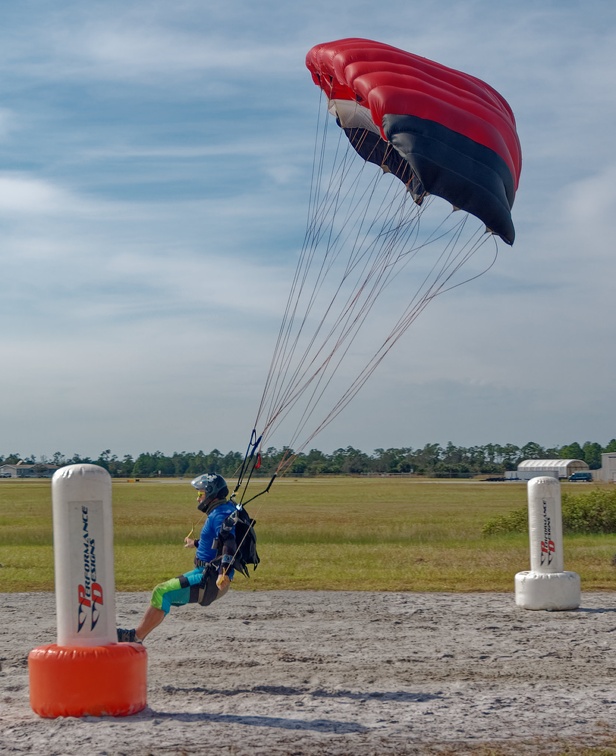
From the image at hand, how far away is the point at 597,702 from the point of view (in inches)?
306

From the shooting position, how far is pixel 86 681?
22.8ft

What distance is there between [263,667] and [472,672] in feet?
6.47

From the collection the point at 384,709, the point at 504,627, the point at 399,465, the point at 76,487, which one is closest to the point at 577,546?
the point at 504,627

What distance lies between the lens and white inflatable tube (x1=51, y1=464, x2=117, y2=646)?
7070 mm

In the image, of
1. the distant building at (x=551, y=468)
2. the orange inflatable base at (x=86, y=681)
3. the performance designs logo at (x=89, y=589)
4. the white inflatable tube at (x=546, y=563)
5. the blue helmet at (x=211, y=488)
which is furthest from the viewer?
the distant building at (x=551, y=468)

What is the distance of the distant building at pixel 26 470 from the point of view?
186375 millimetres

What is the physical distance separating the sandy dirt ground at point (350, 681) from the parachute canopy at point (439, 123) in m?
4.48

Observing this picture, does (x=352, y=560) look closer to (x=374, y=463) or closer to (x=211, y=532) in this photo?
(x=211, y=532)

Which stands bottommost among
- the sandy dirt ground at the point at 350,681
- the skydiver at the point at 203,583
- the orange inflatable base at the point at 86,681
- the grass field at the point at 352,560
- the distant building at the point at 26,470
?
the distant building at the point at 26,470

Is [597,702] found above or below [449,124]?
below

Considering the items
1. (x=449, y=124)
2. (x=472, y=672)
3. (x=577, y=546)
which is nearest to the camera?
(x=472, y=672)

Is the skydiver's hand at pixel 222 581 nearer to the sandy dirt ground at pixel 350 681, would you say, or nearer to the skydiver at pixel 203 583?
the skydiver at pixel 203 583

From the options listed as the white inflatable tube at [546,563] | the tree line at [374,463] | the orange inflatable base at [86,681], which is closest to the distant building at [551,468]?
the tree line at [374,463]

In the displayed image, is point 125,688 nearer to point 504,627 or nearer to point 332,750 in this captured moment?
point 332,750
